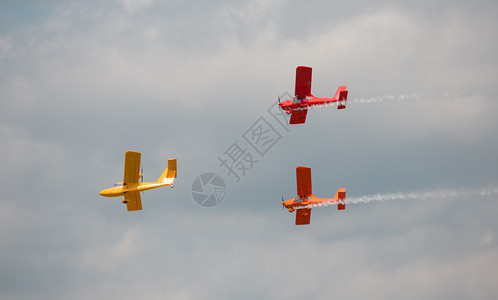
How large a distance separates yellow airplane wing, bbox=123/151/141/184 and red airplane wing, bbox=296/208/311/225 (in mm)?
A: 17145

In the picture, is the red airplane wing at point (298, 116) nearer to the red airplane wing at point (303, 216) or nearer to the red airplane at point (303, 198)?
the red airplane at point (303, 198)

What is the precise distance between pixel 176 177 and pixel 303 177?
502 inches

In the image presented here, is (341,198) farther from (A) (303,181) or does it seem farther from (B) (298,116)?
(B) (298,116)

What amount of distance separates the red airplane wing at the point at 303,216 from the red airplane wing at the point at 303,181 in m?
2.66

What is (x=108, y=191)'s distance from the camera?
85938mm

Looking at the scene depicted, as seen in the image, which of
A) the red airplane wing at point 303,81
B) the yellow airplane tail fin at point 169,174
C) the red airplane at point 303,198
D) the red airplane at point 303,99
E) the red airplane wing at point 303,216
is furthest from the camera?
A: the red airplane wing at point 303,216

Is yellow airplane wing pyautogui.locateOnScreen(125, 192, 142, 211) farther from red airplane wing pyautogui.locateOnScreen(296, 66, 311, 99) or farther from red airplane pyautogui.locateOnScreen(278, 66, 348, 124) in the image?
red airplane wing pyautogui.locateOnScreen(296, 66, 311, 99)

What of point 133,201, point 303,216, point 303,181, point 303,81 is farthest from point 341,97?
point 133,201

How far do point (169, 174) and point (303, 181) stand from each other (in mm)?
13449

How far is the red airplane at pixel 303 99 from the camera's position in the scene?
83875 millimetres

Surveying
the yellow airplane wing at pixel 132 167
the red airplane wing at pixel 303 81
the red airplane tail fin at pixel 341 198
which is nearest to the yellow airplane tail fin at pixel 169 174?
the yellow airplane wing at pixel 132 167

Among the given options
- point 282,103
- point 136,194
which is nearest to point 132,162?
point 136,194

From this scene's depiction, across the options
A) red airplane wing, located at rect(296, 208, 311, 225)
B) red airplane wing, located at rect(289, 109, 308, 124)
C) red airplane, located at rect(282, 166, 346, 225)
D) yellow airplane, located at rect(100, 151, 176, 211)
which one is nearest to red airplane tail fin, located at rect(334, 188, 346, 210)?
red airplane, located at rect(282, 166, 346, 225)

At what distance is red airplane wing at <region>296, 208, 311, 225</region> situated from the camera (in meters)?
89.4
